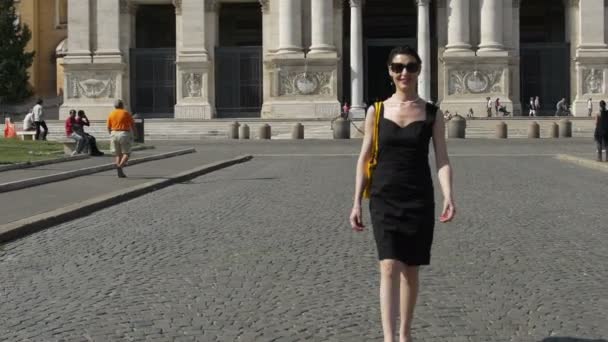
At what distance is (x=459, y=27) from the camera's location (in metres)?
50.4

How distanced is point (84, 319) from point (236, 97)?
151 ft

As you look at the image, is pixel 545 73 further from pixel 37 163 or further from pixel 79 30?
pixel 37 163

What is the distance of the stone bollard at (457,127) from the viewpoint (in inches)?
1671

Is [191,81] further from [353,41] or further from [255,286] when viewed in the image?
[255,286]

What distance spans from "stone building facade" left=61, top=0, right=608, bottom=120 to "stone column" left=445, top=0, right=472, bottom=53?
2.2 inches

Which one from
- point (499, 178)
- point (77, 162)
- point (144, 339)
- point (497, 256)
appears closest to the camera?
point (144, 339)

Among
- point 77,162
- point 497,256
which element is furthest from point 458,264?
point 77,162

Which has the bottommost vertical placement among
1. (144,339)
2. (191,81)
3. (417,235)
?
(144,339)

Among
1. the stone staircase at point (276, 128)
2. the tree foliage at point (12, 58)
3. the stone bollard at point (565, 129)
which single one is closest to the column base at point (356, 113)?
the stone staircase at point (276, 128)

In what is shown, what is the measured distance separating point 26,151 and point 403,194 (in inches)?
937

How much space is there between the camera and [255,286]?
7.86 m

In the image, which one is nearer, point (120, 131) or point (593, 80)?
point (120, 131)

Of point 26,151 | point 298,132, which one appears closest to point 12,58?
point 298,132

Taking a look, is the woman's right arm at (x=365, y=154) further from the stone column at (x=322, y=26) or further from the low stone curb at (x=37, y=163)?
the stone column at (x=322, y=26)
